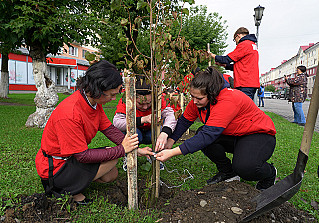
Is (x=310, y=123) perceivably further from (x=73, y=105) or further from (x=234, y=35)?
(x=234, y=35)

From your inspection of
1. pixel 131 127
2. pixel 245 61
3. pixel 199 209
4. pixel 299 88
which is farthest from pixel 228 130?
pixel 299 88

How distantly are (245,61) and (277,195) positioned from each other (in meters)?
2.96

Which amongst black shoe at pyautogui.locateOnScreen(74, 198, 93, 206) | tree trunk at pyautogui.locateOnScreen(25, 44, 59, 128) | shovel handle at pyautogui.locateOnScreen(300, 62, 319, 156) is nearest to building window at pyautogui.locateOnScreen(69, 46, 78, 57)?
tree trunk at pyautogui.locateOnScreen(25, 44, 59, 128)

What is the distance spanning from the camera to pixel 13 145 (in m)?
4.37

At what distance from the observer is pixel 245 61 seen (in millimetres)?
4266

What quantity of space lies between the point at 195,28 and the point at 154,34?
49.3 ft

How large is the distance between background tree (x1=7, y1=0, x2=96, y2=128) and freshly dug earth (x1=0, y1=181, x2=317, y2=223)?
14.1 ft

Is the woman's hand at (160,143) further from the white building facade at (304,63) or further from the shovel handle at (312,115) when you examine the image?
the white building facade at (304,63)

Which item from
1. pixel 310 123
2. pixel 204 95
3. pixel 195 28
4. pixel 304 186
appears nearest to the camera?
pixel 310 123

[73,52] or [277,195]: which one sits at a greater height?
[73,52]

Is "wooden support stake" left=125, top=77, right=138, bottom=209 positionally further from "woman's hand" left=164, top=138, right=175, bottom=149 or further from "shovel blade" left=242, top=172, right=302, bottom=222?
"shovel blade" left=242, top=172, right=302, bottom=222

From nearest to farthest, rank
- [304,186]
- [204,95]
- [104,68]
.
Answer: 1. [104,68]
2. [204,95]
3. [304,186]

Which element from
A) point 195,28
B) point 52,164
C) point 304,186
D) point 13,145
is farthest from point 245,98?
point 195,28

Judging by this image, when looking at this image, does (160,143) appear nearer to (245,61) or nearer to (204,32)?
(245,61)
